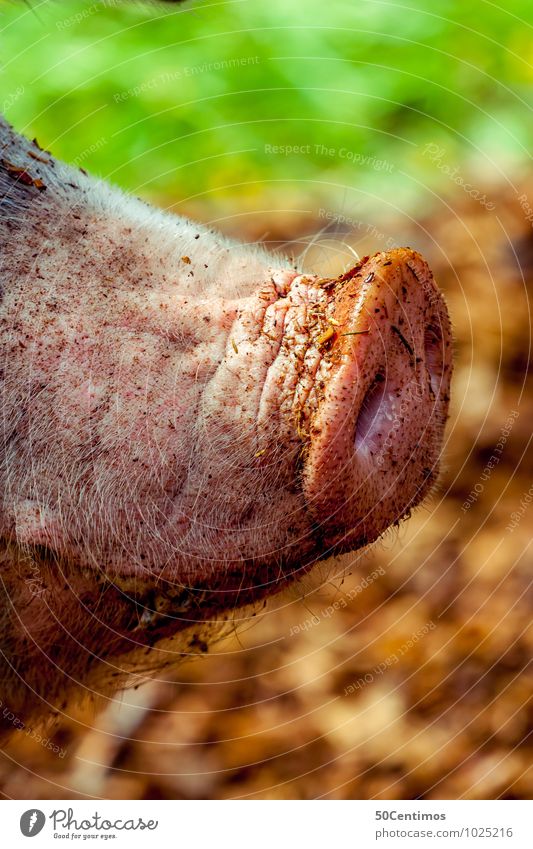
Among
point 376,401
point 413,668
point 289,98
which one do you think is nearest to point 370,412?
point 376,401

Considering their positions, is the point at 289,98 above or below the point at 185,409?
above

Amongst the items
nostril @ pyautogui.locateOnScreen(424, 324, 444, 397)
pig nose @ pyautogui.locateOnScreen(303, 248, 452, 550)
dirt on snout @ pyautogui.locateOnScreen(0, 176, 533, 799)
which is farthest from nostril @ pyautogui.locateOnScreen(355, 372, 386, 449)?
dirt on snout @ pyautogui.locateOnScreen(0, 176, 533, 799)

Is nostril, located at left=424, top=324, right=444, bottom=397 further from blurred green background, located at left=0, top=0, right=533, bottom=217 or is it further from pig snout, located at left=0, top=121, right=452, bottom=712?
blurred green background, located at left=0, top=0, right=533, bottom=217

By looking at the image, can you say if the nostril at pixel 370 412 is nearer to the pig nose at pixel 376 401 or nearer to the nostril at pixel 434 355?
the pig nose at pixel 376 401

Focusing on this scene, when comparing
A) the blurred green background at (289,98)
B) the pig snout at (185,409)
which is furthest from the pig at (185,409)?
the blurred green background at (289,98)

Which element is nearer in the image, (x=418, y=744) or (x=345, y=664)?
(x=418, y=744)

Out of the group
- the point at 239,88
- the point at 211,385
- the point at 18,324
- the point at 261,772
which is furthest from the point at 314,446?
the point at 239,88

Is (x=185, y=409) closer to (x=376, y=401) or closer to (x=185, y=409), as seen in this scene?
(x=185, y=409)
